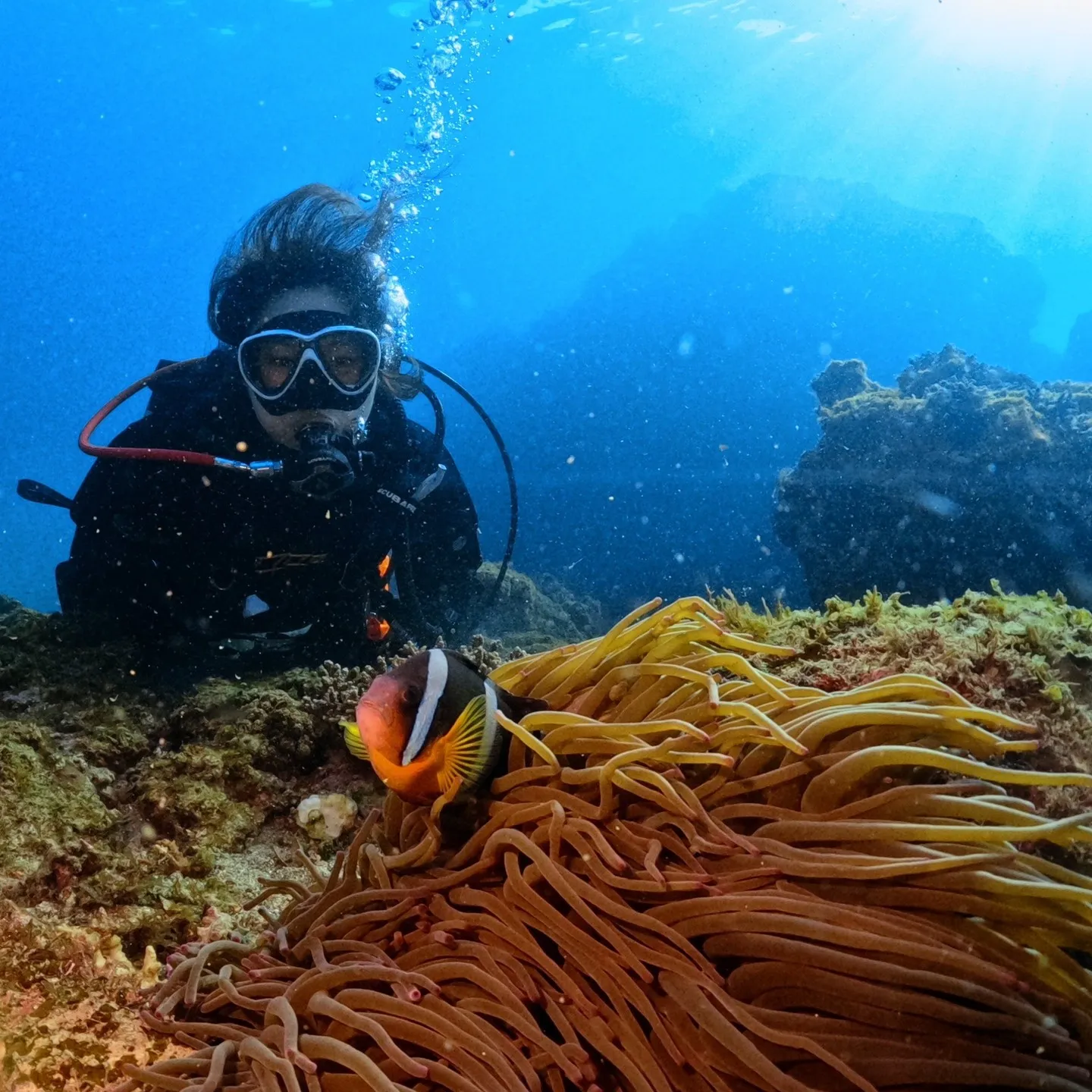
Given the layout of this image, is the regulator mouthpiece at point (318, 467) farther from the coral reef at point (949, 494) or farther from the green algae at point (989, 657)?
the coral reef at point (949, 494)

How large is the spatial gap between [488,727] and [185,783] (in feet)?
6.62

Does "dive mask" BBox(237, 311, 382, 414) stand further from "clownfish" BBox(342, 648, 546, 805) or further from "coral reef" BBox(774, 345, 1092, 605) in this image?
"coral reef" BBox(774, 345, 1092, 605)

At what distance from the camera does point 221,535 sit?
17.4 feet

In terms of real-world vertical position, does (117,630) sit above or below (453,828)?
above

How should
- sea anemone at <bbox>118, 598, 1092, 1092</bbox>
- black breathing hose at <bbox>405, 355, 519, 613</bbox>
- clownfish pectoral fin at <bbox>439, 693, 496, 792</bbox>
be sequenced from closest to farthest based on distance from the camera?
sea anemone at <bbox>118, 598, 1092, 1092</bbox> < clownfish pectoral fin at <bbox>439, 693, 496, 792</bbox> < black breathing hose at <bbox>405, 355, 519, 613</bbox>

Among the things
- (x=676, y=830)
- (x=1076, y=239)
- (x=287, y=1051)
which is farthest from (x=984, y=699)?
(x=1076, y=239)

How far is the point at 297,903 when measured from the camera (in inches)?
83.4

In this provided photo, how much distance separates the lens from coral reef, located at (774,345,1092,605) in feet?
32.4

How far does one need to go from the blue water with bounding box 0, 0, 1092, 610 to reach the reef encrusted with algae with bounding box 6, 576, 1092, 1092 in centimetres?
820

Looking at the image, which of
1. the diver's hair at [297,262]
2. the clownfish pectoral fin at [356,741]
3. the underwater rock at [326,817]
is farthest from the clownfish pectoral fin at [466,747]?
the diver's hair at [297,262]

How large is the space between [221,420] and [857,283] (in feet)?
171

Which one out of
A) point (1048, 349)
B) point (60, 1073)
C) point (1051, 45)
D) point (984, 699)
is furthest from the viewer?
point (1048, 349)

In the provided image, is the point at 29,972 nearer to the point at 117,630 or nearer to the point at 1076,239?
the point at 117,630

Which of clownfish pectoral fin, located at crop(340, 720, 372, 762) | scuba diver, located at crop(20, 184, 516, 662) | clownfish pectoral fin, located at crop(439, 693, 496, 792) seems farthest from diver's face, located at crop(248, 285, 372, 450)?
clownfish pectoral fin, located at crop(439, 693, 496, 792)
